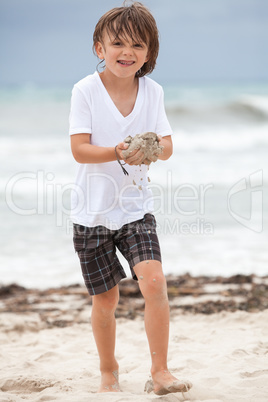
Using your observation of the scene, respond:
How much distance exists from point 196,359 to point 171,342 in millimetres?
465

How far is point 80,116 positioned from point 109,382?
1357mm

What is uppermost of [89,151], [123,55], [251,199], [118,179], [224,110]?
[224,110]

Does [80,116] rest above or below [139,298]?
above

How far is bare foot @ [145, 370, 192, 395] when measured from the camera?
7.43ft

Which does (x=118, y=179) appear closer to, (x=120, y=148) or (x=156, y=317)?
(x=120, y=148)

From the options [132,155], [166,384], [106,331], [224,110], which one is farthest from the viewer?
[224,110]

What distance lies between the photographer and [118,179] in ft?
8.13

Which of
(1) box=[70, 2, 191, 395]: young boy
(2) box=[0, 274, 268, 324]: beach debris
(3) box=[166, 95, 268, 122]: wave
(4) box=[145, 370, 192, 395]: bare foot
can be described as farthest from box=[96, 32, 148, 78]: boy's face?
(3) box=[166, 95, 268, 122]: wave

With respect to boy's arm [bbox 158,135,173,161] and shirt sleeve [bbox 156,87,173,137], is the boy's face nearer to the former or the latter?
shirt sleeve [bbox 156,87,173,137]

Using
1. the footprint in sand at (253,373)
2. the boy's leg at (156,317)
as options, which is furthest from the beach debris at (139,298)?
the boy's leg at (156,317)

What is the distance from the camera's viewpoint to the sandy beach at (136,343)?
8.38ft

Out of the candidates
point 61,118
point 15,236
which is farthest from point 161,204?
point 61,118

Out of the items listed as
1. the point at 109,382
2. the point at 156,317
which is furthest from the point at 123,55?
the point at 109,382

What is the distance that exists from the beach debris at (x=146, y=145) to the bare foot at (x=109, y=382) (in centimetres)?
118
